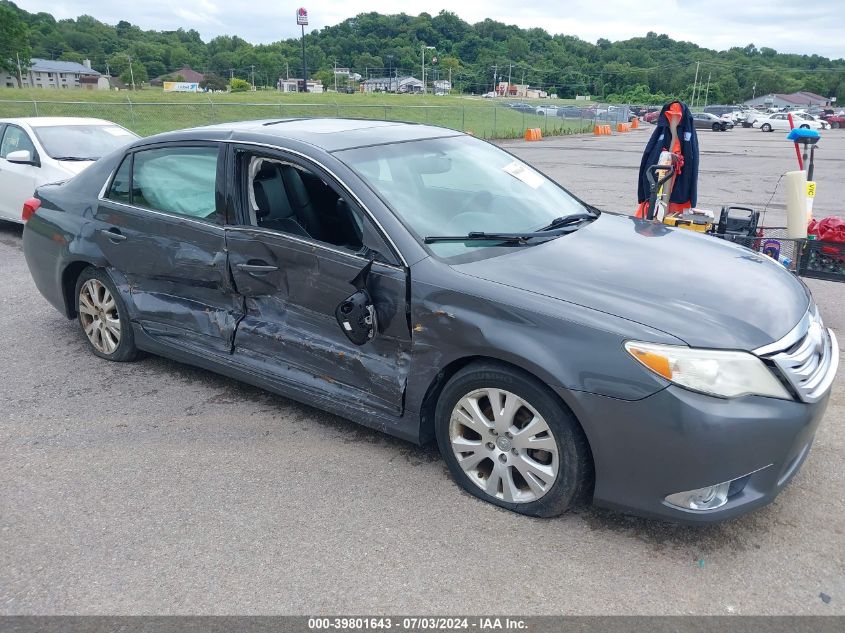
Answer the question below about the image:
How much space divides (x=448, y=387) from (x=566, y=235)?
1.13 meters

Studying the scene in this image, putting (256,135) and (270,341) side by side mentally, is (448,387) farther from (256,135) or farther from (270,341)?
(256,135)

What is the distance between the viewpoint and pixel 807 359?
289 cm

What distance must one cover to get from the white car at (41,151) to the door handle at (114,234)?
4621 millimetres

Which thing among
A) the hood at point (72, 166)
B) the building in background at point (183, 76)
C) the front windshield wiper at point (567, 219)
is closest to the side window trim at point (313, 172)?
the front windshield wiper at point (567, 219)

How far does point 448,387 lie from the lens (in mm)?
3154

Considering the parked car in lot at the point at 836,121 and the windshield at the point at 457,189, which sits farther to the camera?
the parked car in lot at the point at 836,121

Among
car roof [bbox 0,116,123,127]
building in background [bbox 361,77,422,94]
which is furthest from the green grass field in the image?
building in background [bbox 361,77,422,94]

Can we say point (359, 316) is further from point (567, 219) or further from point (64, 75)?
A: point (64, 75)

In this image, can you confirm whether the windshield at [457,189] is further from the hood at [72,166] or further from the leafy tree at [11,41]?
the leafy tree at [11,41]

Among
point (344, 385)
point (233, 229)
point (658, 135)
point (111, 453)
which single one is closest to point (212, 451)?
point (111, 453)

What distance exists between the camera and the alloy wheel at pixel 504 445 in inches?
116

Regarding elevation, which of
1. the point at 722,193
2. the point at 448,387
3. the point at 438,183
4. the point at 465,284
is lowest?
the point at 722,193

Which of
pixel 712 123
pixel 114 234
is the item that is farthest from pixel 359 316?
pixel 712 123

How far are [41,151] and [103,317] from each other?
17.4ft
